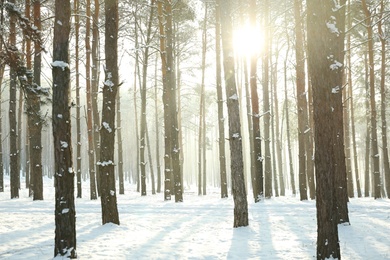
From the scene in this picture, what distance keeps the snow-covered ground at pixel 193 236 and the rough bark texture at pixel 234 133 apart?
0.52 m

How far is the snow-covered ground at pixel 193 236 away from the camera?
5727mm

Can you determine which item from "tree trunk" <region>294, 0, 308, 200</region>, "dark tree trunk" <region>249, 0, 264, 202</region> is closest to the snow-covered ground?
"dark tree trunk" <region>249, 0, 264, 202</region>

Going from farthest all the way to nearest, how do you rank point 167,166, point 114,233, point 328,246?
1. point 167,166
2. point 114,233
3. point 328,246

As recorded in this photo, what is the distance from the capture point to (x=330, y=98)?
505 cm

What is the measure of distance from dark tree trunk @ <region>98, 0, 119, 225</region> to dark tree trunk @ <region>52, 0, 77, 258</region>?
8.36 ft

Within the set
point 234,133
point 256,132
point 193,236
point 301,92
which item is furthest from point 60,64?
point 301,92

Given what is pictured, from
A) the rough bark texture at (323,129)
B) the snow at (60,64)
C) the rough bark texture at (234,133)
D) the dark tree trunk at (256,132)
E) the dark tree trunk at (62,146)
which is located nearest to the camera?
the rough bark texture at (323,129)

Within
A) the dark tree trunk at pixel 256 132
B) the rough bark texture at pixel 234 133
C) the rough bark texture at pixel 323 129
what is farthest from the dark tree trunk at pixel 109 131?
the dark tree trunk at pixel 256 132

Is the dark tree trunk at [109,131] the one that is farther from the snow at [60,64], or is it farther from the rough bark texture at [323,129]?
the rough bark texture at [323,129]

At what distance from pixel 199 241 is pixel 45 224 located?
449cm

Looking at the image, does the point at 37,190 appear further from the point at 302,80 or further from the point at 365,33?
the point at 365,33

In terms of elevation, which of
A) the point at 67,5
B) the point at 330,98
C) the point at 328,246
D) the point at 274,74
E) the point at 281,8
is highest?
the point at 281,8

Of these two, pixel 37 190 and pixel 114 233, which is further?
pixel 37 190

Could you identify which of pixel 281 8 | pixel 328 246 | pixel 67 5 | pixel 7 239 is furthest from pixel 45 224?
pixel 281 8
